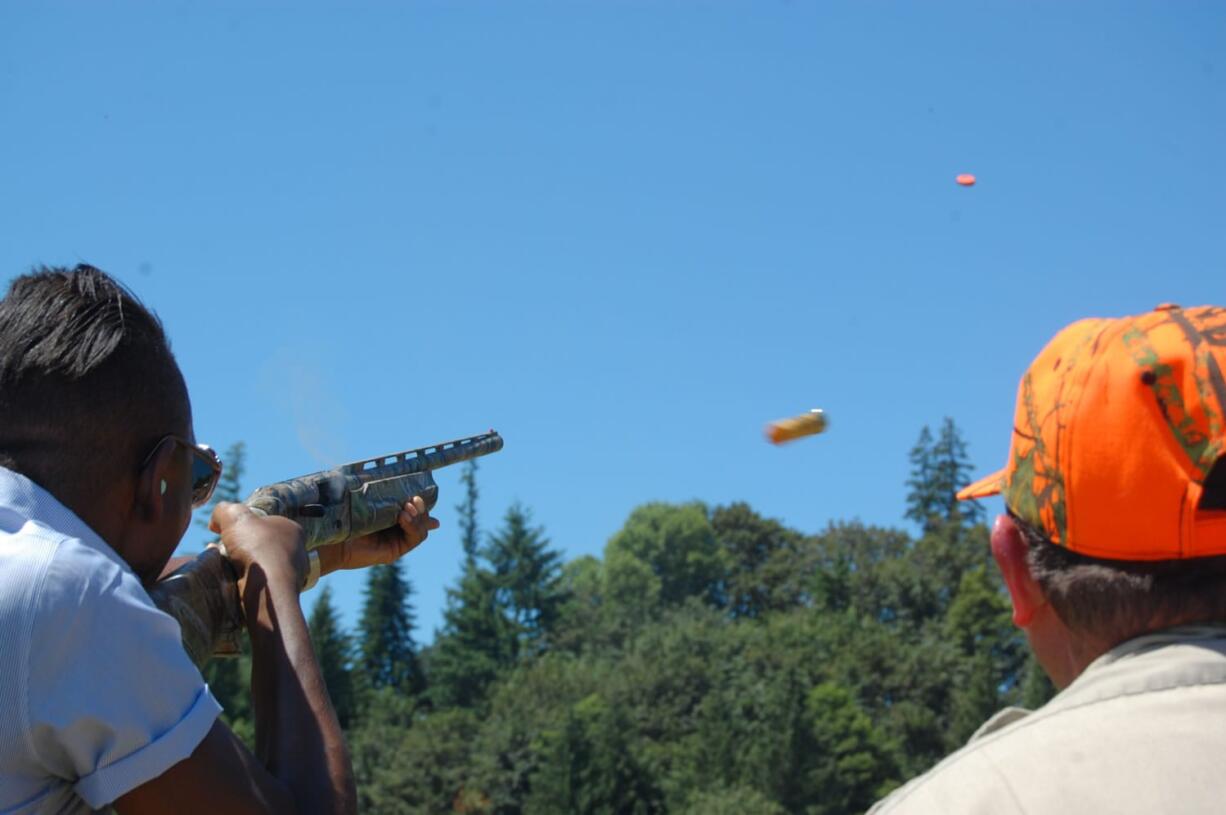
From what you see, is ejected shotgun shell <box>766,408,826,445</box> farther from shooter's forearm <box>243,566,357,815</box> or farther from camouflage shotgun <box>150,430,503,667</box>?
shooter's forearm <box>243,566,357,815</box>

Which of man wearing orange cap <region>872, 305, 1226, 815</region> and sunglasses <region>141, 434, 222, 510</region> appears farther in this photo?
sunglasses <region>141, 434, 222, 510</region>

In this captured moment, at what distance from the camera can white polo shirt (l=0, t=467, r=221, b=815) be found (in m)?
3.24

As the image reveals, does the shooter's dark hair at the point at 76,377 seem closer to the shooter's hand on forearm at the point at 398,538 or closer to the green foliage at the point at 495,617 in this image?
the shooter's hand on forearm at the point at 398,538

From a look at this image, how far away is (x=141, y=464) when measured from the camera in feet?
12.6

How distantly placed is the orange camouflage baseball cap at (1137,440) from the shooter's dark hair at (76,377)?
2.23 m

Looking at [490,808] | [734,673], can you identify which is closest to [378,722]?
[490,808]

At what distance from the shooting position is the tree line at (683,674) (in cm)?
9181

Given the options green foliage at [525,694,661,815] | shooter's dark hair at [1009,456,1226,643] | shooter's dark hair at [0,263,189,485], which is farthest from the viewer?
green foliage at [525,694,661,815]

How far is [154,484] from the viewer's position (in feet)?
12.7

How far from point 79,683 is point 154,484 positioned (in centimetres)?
73

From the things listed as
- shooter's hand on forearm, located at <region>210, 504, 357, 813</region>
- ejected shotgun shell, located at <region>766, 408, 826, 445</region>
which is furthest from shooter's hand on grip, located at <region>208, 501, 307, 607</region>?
ejected shotgun shell, located at <region>766, 408, 826, 445</region>

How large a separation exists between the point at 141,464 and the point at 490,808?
93.4 m

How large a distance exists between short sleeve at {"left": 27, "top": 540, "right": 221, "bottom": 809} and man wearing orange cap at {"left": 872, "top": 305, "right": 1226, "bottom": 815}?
1601 millimetres

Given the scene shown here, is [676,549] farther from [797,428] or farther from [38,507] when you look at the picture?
[38,507]
